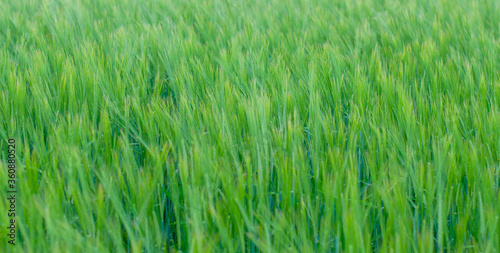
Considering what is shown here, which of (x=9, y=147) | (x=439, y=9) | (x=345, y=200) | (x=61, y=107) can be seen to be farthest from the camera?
(x=439, y=9)

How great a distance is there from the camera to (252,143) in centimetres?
88

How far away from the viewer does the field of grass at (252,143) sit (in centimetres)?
70

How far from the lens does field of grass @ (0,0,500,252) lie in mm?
705

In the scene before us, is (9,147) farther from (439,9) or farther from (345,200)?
(439,9)

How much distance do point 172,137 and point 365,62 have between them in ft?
2.45

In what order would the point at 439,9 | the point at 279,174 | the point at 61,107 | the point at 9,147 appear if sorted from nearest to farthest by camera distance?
the point at 279,174, the point at 9,147, the point at 61,107, the point at 439,9

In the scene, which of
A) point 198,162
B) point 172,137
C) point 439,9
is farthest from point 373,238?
point 439,9

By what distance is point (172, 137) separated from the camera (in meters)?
0.94

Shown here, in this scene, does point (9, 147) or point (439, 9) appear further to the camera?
point (439, 9)

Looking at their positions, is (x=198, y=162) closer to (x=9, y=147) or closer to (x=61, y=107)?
(x=9, y=147)

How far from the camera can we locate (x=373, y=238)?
2.56ft

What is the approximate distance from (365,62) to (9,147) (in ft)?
3.22

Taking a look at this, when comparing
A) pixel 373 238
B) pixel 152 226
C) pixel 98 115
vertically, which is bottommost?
pixel 373 238

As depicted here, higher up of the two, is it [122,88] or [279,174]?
[122,88]
